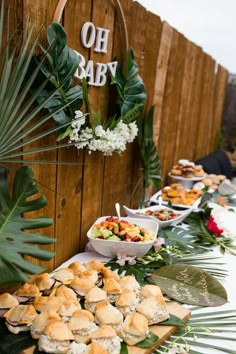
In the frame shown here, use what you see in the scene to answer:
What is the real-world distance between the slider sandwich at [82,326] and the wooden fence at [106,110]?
44 centimetres

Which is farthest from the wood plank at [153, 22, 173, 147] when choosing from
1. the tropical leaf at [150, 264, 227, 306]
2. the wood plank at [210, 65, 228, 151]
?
the wood plank at [210, 65, 228, 151]

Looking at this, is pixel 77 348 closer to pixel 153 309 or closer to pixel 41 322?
pixel 41 322

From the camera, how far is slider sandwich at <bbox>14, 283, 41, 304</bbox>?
1.16 meters

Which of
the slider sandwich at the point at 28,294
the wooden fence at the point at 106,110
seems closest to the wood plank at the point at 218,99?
the wooden fence at the point at 106,110

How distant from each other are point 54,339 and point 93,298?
0.20 metres

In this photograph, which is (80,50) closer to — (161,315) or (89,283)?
(89,283)

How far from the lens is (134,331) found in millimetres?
1029

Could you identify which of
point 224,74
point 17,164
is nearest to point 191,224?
point 17,164

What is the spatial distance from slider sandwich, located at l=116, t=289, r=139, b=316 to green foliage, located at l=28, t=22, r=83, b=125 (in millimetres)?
546

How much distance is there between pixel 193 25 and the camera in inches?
149

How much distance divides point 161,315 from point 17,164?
1.94 ft

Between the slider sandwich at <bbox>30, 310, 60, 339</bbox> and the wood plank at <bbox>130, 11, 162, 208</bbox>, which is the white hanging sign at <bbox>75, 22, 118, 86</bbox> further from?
the slider sandwich at <bbox>30, 310, 60, 339</bbox>

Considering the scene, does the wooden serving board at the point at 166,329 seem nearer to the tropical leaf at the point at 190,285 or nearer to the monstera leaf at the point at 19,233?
the tropical leaf at the point at 190,285

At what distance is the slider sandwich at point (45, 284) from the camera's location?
3.99 feet
